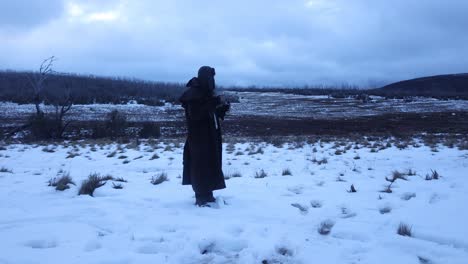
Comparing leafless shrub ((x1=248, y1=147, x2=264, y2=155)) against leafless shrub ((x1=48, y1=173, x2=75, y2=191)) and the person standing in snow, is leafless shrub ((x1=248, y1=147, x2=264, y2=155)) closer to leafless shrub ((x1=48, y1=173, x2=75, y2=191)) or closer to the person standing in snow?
leafless shrub ((x1=48, y1=173, x2=75, y2=191))

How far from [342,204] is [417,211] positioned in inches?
34.4

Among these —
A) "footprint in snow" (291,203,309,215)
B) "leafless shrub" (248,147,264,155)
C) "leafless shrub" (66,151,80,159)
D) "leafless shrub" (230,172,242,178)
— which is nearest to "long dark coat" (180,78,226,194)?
"footprint in snow" (291,203,309,215)

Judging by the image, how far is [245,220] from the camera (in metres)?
4.39

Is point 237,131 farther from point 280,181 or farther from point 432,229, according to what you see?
point 432,229

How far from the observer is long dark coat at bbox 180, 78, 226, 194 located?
486cm

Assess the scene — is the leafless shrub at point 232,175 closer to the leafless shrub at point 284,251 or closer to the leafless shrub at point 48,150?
the leafless shrub at point 284,251

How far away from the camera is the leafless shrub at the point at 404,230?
12.8 feet

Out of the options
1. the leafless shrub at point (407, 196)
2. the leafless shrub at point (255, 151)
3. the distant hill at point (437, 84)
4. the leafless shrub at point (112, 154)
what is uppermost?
the distant hill at point (437, 84)

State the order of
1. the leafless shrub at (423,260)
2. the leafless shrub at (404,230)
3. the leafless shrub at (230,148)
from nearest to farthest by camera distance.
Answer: the leafless shrub at (423,260)
the leafless shrub at (404,230)
the leafless shrub at (230,148)

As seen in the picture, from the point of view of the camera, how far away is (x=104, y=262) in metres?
3.25

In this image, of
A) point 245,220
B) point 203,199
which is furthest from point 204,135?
point 245,220

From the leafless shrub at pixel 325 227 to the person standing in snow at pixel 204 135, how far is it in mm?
1434

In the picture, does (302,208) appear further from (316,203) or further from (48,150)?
(48,150)

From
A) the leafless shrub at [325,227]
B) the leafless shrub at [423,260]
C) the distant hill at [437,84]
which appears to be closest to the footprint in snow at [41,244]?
the leafless shrub at [325,227]
